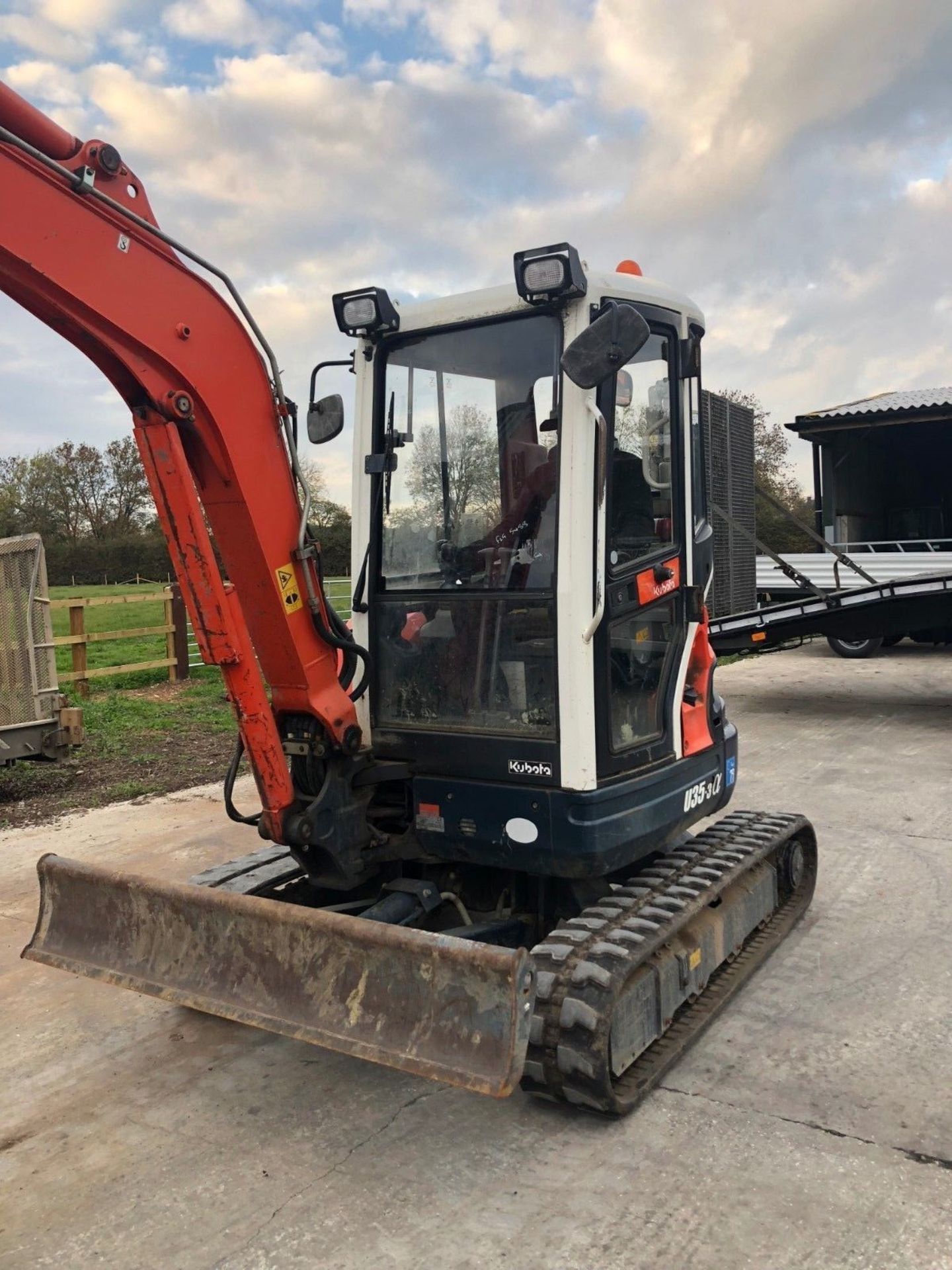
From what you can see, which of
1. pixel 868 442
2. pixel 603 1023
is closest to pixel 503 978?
pixel 603 1023

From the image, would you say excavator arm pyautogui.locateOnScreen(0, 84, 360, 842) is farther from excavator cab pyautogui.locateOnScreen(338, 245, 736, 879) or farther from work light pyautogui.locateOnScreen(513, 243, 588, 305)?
work light pyautogui.locateOnScreen(513, 243, 588, 305)

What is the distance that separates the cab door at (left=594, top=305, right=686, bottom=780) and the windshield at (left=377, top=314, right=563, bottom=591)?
24 cm

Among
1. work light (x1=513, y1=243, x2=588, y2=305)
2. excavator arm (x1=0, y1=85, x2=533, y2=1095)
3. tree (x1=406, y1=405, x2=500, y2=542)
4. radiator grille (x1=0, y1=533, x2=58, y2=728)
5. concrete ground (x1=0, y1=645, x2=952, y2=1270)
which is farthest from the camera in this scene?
radiator grille (x1=0, y1=533, x2=58, y2=728)

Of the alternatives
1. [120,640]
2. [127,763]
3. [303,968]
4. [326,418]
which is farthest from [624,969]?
[120,640]

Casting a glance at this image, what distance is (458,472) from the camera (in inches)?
152

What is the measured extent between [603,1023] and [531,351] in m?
2.23

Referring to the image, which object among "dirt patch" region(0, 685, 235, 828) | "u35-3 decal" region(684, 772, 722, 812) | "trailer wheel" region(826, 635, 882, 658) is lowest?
"dirt patch" region(0, 685, 235, 828)

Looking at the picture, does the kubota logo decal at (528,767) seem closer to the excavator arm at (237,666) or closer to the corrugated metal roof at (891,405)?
the excavator arm at (237,666)

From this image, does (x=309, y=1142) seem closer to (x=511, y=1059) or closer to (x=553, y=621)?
(x=511, y=1059)

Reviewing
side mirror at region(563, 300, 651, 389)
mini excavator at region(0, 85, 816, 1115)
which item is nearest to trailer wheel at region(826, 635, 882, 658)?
mini excavator at region(0, 85, 816, 1115)

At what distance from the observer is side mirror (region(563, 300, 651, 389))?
3123mm

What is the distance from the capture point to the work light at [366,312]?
12.6ft

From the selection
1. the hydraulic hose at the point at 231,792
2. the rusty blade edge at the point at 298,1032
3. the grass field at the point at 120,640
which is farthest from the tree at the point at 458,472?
the grass field at the point at 120,640

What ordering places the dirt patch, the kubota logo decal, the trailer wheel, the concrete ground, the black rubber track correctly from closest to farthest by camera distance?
the concrete ground, the black rubber track, the kubota logo decal, the dirt patch, the trailer wheel
